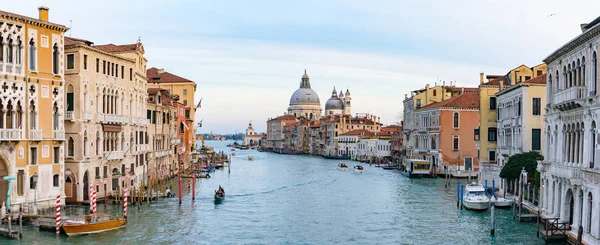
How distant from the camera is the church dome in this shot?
408ft

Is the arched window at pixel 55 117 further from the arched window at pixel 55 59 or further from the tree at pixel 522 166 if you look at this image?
the tree at pixel 522 166

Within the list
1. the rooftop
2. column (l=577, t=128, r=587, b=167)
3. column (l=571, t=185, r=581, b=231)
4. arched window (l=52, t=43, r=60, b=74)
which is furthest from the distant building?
column (l=577, t=128, r=587, b=167)

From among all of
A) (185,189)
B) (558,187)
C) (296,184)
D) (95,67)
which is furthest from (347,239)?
(296,184)

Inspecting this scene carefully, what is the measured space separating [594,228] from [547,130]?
511 cm

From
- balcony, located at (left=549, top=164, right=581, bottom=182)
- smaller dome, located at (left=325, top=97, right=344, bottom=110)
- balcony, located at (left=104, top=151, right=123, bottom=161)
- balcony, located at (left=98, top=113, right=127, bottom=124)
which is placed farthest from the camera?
smaller dome, located at (left=325, top=97, right=344, bottom=110)

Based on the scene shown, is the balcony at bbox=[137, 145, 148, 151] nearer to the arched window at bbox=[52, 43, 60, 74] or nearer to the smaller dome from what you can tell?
the arched window at bbox=[52, 43, 60, 74]

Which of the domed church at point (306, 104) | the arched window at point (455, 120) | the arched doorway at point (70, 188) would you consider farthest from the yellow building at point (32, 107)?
the domed church at point (306, 104)

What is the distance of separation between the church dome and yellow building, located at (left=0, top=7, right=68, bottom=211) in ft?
344

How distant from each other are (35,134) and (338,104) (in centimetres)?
9783

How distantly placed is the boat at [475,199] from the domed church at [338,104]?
296ft

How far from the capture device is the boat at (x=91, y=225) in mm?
16922

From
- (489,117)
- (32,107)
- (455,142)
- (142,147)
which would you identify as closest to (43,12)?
(32,107)

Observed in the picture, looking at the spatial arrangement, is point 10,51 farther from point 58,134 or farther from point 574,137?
point 574,137

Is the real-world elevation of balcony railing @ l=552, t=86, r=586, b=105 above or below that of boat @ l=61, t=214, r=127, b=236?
above
